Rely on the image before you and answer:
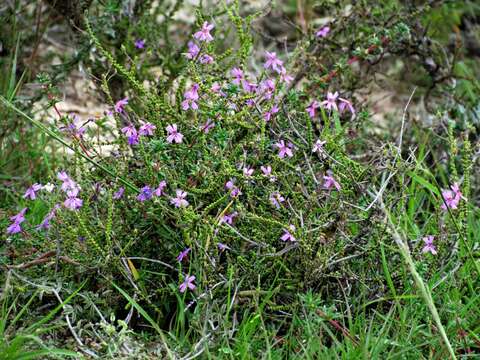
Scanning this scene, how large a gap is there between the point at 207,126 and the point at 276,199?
31cm

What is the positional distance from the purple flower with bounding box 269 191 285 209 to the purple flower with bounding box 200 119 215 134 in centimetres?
29

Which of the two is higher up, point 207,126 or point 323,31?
point 207,126

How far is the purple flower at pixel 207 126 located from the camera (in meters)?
2.35

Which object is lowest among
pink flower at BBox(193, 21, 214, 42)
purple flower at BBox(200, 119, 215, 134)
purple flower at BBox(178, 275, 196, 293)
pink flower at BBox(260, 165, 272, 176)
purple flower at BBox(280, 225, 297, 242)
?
purple flower at BBox(178, 275, 196, 293)

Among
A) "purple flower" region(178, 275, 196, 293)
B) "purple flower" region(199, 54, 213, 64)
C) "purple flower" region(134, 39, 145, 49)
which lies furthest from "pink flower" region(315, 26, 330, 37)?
"purple flower" region(178, 275, 196, 293)

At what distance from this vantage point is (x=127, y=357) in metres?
2.16

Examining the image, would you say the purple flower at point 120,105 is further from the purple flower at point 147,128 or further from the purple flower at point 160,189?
the purple flower at point 160,189

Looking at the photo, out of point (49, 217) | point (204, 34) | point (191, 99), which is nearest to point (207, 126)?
point (191, 99)

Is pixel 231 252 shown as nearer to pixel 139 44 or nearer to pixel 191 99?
pixel 191 99

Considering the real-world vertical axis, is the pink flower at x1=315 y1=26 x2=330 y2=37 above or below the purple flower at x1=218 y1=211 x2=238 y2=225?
above

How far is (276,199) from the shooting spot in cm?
230

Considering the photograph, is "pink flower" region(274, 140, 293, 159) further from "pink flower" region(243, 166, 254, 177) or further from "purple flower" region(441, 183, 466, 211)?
"purple flower" region(441, 183, 466, 211)

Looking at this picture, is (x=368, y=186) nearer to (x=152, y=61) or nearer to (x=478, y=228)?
(x=478, y=228)

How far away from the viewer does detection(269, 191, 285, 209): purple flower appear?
7.51 feet
